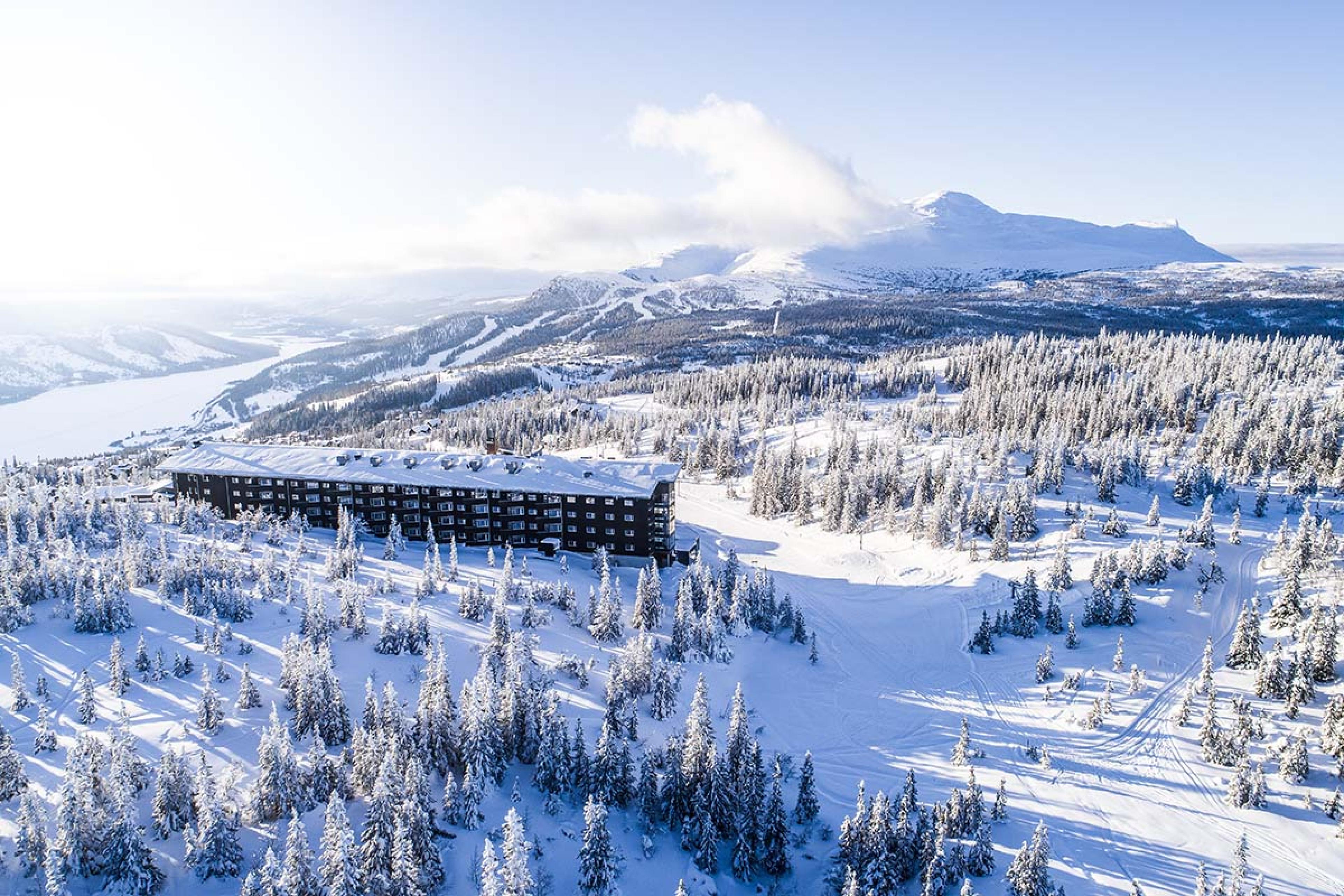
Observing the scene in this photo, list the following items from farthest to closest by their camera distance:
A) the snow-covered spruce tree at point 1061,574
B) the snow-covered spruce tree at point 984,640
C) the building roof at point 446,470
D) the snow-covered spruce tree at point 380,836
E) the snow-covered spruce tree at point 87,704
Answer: the building roof at point 446,470
the snow-covered spruce tree at point 1061,574
the snow-covered spruce tree at point 984,640
the snow-covered spruce tree at point 87,704
the snow-covered spruce tree at point 380,836

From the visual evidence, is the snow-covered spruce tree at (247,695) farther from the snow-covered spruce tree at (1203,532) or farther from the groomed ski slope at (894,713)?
the snow-covered spruce tree at (1203,532)

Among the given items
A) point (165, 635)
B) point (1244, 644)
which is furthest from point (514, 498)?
point (1244, 644)

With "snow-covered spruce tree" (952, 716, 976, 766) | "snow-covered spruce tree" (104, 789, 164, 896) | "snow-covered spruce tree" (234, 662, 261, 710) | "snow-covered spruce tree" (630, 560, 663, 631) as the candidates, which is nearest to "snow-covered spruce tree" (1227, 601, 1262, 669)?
"snow-covered spruce tree" (952, 716, 976, 766)

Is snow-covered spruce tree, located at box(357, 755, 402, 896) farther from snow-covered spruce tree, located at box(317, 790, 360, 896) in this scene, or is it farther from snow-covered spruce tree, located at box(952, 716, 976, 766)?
snow-covered spruce tree, located at box(952, 716, 976, 766)

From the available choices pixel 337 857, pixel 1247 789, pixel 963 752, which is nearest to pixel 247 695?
pixel 337 857

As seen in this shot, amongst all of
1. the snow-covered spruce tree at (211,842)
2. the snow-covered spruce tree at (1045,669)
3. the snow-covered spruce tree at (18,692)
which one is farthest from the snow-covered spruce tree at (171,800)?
the snow-covered spruce tree at (1045,669)

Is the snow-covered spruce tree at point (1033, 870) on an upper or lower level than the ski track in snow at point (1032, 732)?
upper

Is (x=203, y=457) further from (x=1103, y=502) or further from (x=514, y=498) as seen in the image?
(x=1103, y=502)
